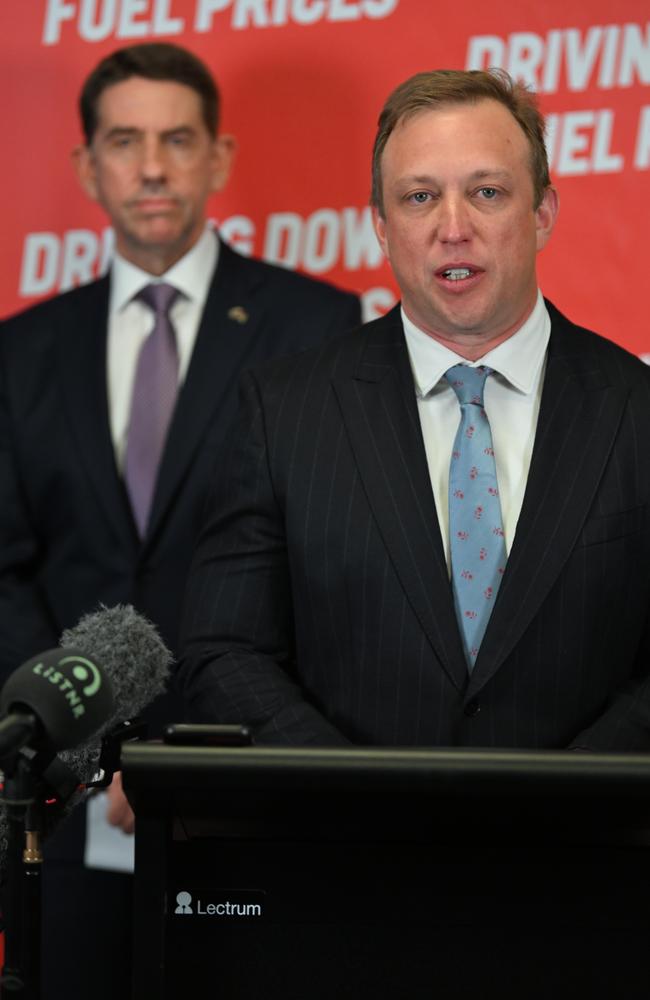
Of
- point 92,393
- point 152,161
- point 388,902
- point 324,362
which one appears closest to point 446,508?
point 324,362

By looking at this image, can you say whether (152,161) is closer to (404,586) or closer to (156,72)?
(156,72)

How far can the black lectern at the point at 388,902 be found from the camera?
1.50m

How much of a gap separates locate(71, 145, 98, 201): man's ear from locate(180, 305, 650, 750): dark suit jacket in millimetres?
1440

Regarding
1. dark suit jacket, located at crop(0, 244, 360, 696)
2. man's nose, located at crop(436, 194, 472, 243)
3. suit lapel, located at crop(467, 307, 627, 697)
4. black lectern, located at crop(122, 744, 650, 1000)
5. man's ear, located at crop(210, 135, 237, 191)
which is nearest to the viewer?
black lectern, located at crop(122, 744, 650, 1000)

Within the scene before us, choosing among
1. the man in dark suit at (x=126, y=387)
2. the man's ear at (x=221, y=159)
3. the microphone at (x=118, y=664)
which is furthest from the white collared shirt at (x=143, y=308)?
the microphone at (x=118, y=664)

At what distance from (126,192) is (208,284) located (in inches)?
10.9

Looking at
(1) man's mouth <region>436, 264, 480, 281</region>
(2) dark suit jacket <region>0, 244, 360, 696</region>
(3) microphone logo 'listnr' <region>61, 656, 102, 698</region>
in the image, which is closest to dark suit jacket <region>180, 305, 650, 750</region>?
(1) man's mouth <region>436, 264, 480, 281</region>

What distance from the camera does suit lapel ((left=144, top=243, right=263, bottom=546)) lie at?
335cm

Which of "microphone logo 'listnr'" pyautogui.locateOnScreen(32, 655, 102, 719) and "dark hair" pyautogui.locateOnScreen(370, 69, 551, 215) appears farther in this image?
"dark hair" pyautogui.locateOnScreen(370, 69, 551, 215)

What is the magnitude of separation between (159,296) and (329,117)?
0.62m

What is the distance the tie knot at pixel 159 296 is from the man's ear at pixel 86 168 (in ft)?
0.92

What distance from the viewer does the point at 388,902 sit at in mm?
1514

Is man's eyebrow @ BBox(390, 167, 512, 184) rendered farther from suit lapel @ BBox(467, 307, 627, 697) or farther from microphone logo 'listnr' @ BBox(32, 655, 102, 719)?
microphone logo 'listnr' @ BBox(32, 655, 102, 719)

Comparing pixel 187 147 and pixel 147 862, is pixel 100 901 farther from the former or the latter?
pixel 147 862
